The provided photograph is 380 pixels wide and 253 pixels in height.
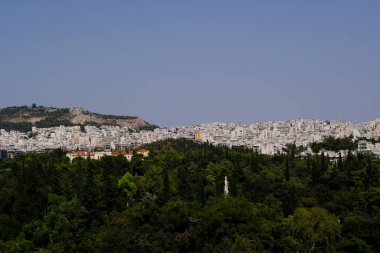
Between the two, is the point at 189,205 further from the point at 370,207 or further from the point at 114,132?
the point at 114,132

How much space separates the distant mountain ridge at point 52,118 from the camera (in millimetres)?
157375

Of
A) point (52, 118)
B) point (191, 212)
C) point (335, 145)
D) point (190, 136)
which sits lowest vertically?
point (191, 212)

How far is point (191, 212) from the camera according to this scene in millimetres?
31609

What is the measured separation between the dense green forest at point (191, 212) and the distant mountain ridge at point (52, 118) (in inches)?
4437

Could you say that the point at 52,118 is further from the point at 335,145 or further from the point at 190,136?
the point at 335,145

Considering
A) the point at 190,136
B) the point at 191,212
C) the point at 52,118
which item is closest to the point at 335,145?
the point at 191,212

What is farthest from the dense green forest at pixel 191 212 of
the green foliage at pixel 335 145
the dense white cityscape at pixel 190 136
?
the dense white cityscape at pixel 190 136

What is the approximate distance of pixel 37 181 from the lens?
125 feet

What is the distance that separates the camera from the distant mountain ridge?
157 meters

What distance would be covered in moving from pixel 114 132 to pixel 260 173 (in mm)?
89944

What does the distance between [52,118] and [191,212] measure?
136146 mm

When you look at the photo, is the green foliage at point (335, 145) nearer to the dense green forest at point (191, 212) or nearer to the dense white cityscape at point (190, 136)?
the dense white cityscape at point (190, 136)

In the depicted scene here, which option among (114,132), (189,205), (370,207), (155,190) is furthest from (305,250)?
(114,132)

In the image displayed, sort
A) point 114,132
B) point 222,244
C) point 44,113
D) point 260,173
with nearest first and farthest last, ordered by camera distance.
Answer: point 222,244 → point 260,173 → point 114,132 → point 44,113
